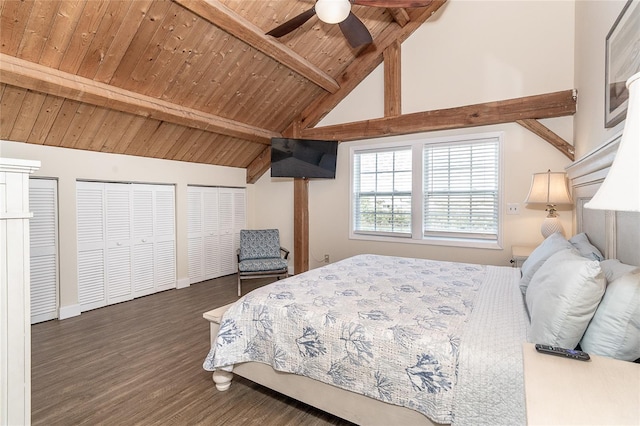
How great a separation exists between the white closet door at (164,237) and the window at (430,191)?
9.03ft

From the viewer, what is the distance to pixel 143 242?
4441 millimetres

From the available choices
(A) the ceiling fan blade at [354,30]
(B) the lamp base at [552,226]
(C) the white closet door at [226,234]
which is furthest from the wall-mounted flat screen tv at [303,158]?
(B) the lamp base at [552,226]

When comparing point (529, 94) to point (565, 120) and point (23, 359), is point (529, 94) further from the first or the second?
point (23, 359)

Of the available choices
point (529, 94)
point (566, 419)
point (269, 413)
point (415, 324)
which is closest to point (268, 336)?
point (269, 413)

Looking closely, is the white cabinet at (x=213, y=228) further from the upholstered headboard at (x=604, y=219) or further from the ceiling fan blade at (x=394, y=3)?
the upholstered headboard at (x=604, y=219)

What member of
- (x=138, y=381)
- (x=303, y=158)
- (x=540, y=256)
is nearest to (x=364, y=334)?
(x=540, y=256)

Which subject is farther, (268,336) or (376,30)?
(376,30)

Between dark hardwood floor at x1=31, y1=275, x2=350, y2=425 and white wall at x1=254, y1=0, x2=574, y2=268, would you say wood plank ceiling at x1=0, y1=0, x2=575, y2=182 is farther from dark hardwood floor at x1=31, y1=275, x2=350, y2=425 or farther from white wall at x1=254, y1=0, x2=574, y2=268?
dark hardwood floor at x1=31, y1=275, x2=350, y2=425

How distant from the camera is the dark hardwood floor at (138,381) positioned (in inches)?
77.4

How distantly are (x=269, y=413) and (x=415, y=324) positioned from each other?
3.69ft

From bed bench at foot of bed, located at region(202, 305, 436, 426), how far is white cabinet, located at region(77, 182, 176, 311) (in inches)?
103

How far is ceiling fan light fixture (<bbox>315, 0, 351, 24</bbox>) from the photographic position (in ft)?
7.59

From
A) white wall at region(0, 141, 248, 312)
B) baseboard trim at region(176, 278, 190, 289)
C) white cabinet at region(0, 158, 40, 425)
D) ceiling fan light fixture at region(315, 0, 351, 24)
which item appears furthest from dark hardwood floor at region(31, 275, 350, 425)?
ceiling fan light fixture at region(315, 0, 351, 24)

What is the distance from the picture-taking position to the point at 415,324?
5.32ft
